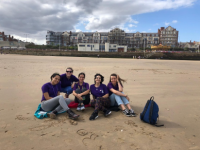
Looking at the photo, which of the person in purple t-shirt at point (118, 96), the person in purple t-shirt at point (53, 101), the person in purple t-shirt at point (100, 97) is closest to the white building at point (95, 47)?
the person in purple t-shirt at point (118, 96)

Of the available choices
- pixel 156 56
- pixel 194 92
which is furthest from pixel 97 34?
pixel 194 92

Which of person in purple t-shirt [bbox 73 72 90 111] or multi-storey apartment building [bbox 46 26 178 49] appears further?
multi-storey apartment building [bbox 46 26 178 49]

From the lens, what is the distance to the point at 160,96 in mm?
5660

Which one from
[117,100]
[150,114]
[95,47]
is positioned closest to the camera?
[150,114]

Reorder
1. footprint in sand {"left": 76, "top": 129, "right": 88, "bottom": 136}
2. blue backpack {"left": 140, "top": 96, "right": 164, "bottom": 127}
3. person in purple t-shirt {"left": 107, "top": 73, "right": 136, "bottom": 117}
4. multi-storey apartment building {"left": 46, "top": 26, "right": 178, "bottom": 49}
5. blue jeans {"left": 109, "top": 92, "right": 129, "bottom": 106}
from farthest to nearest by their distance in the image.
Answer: multi-storey apartment building {"left": 46, "top": 26, "right": 178, "bottom": 49}, blue jeans {"left": 109, "top": 92, "right": 129, "bottom": 106}, person in purple t-shirt {"left": 107, "top": 73, "right": 136, "bottom": 117}, blue backpack {"left": 140, "top": 96, "right": 164, "bottom": 127}, footprint in sand {"left": 76, "top": 129, "right": 88, "bottom": 136}

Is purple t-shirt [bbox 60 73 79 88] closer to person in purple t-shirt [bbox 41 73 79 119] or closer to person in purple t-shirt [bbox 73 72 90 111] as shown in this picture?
person in purple t-shirt [bbox 73 72 90 111]

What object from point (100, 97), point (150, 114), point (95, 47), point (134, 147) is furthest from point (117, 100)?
point (95, 47)

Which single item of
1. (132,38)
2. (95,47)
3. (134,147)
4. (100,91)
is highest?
(132,38)

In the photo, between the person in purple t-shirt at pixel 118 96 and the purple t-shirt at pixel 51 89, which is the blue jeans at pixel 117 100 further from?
the purple t-shirt at pixel 51 89

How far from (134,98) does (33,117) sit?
340 cm

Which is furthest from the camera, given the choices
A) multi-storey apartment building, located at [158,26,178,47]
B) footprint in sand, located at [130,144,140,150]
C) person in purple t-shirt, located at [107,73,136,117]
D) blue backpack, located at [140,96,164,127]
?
multi-storey apartment building, located at [158,26,178,47]

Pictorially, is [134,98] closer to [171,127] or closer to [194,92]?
[171,127]

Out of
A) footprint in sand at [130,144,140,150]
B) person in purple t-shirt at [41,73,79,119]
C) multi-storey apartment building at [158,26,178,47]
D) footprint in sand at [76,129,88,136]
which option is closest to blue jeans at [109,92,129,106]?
person in purple t-shirt at [41,73,79,119]

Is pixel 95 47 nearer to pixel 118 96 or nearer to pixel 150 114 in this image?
pixel 118 96
